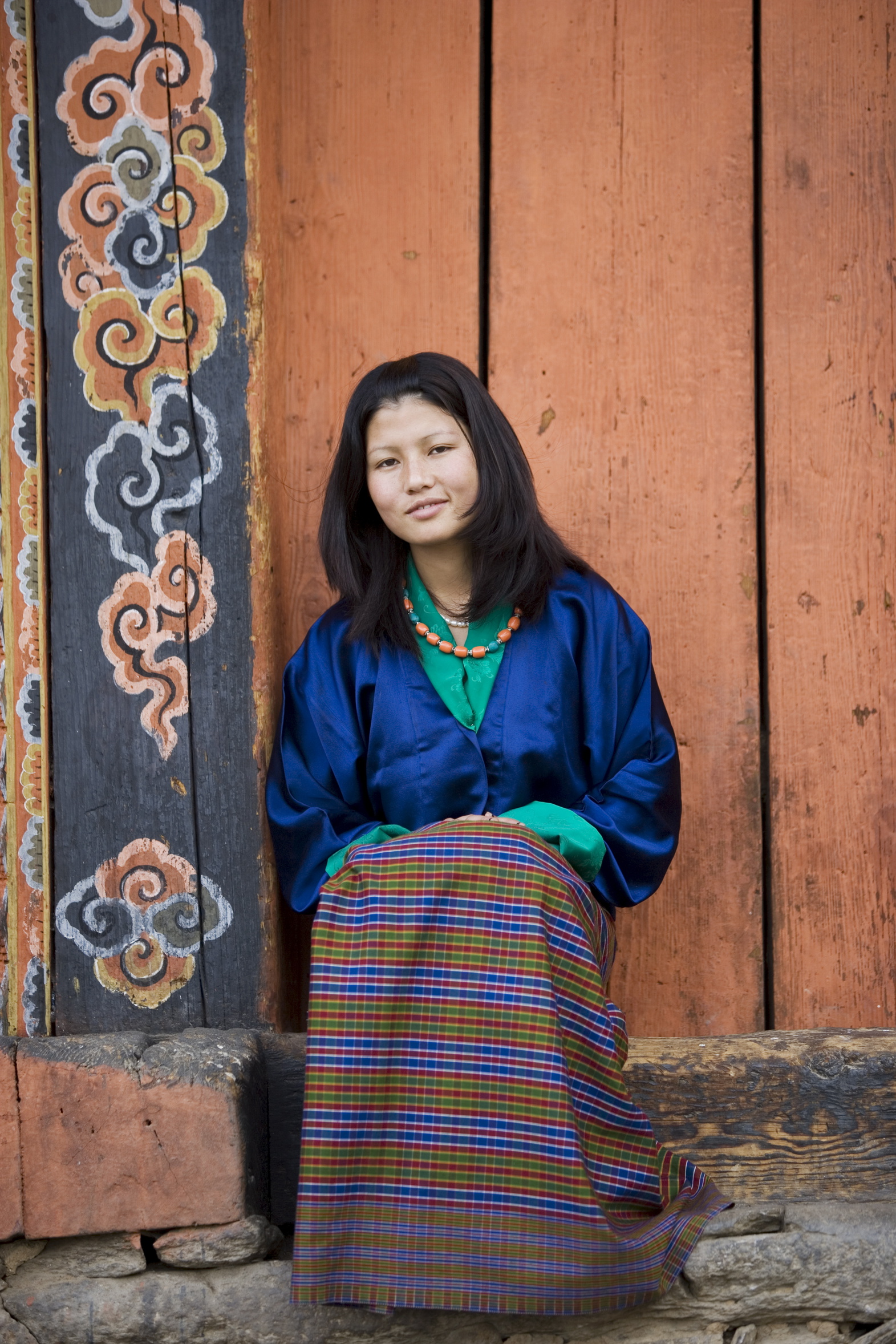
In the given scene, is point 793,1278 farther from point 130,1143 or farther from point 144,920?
point 144,920

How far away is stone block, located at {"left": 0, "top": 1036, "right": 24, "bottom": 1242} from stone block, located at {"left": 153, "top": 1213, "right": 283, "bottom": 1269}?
0.19 m

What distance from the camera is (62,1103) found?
167cm

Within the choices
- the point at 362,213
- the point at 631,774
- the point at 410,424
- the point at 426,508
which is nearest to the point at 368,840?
the point at 631,774

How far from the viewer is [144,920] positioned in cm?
184

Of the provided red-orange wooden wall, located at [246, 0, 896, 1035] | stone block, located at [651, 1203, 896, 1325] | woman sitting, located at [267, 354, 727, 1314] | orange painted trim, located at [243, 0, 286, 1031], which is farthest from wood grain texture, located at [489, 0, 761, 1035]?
stone block, located at [651, 1203, 896, 1325]

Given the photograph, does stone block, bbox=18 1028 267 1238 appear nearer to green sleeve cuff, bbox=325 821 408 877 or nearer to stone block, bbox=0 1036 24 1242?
stone block, bbox=0 1036 24 1242

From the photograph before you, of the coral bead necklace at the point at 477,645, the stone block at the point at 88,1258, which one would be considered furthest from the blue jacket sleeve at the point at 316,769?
the stone block at the point at 88,1258

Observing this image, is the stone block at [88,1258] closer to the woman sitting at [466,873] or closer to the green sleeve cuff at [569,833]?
the woman sitting at [466,873]

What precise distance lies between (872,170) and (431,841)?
1.44 metres

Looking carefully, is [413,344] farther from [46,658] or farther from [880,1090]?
[880,1090]

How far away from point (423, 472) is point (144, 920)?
2.53 feet

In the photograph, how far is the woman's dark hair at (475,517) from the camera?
6.22ft

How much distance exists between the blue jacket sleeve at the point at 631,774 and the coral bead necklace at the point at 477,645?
11 centimetres

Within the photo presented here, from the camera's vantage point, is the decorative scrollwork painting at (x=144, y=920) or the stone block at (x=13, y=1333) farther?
the decorative scrollwork painting at (x=144, y=920)
